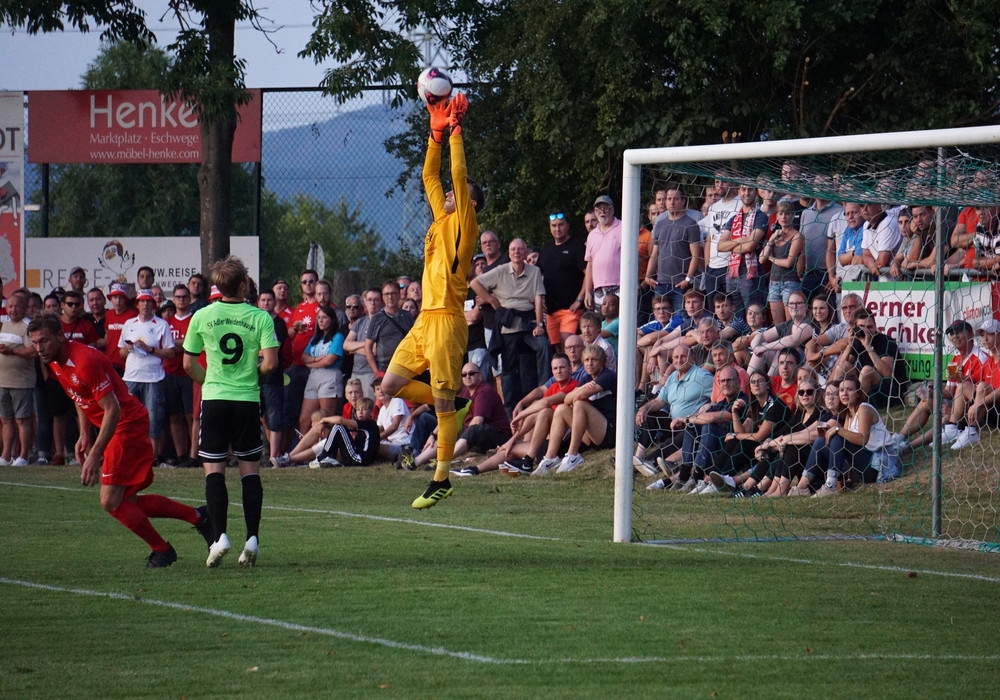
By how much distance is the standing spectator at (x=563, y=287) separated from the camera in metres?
15.2

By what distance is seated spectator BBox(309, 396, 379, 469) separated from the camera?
51.3ft

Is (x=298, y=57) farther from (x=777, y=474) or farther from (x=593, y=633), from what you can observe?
(x=593, y=633)

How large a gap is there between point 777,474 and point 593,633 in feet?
20.0

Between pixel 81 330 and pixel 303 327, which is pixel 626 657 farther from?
pixel 81 330

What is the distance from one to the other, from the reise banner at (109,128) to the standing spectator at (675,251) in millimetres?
10916

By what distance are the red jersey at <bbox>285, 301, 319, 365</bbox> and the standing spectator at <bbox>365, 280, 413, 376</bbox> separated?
0.97 metres

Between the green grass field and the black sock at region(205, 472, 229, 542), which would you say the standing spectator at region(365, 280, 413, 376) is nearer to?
the green grass field

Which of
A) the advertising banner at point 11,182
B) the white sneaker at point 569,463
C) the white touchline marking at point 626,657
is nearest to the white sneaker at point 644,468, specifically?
the white sneaker at point 569,463

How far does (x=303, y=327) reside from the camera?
1664cm

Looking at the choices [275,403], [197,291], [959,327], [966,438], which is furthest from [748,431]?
[197,291]

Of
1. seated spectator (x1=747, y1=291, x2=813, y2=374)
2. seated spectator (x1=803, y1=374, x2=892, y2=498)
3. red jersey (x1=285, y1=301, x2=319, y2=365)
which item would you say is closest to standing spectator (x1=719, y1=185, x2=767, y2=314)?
seated spectator (x1=747, y1=291, x2=813, y2=374)

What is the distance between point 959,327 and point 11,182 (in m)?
16.8

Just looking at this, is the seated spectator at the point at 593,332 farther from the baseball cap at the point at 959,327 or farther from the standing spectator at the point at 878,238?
the baseball cap at the point at 959,327

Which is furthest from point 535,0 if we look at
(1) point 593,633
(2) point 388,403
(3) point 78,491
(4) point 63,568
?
(1) point 593,633
